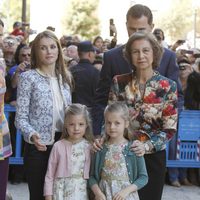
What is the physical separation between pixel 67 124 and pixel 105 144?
35 cm

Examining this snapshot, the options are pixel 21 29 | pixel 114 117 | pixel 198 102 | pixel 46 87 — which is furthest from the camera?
pixel 21 29

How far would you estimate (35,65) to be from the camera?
13.5 feet

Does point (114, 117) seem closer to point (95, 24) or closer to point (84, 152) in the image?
point (84, 152)

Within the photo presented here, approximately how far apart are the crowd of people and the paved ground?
8.57ft

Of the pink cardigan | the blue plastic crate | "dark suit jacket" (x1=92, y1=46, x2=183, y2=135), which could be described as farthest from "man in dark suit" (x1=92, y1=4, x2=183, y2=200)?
the blue plastic crate

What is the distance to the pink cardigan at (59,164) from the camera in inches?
153

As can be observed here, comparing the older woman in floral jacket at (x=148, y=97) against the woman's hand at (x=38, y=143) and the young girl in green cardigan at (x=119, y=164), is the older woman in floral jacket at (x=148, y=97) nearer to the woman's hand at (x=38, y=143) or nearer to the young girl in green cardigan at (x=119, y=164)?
the young girl in green cardigan at (x=119, y=164)

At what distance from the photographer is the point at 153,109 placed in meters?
3.71

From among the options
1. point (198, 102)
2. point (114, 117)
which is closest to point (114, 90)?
point (114, 117)

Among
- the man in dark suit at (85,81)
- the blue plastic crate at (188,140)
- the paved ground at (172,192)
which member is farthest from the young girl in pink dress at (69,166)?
the man in dark suit at (85,81)

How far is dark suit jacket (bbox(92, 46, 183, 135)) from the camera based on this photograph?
4.18m

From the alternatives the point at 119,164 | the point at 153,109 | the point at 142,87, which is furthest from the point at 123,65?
the point at 119,164

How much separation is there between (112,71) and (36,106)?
2.25 feet

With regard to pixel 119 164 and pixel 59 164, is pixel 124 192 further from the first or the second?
pixel 59 164
